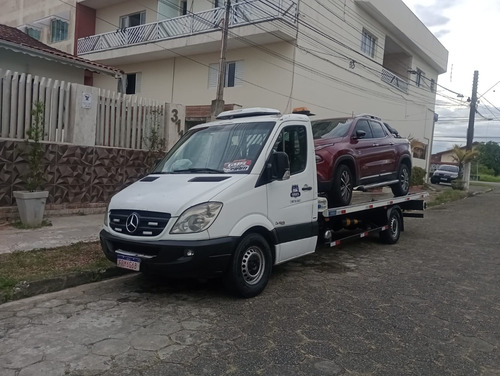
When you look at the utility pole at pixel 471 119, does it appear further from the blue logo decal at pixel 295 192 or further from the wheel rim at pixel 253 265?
the wheel rim at pixel 253 265

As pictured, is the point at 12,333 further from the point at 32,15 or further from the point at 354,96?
the point at 32,15

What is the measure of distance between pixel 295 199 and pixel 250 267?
1156 millimetres

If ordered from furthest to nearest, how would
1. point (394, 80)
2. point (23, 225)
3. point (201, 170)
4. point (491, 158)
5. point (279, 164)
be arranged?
point (491, 158), point (394, 80), point (23, 225), point (201, 170), point (279, 164)

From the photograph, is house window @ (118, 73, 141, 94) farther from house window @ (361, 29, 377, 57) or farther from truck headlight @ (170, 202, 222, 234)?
truck headlight @ (170, 202, 222, 234)

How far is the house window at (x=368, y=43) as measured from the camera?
2069 centimetres

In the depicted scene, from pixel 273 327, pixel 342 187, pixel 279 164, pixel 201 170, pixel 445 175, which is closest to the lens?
pixel 273 327

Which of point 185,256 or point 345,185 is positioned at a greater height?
point 345,185

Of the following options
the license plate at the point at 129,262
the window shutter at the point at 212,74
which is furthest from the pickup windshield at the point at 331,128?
the window shutter at the point at 212,74

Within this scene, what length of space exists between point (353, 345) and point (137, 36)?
19.1 m

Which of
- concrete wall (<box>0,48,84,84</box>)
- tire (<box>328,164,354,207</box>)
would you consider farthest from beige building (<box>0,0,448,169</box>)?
tire (<box>328,164,354,207</box>)

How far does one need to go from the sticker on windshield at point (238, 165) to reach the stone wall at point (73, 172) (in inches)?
137

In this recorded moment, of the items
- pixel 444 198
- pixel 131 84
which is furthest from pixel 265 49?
pixel 444 198

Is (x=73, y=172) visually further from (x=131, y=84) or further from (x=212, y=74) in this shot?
(x=131, y=84)

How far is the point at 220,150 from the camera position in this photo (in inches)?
213
